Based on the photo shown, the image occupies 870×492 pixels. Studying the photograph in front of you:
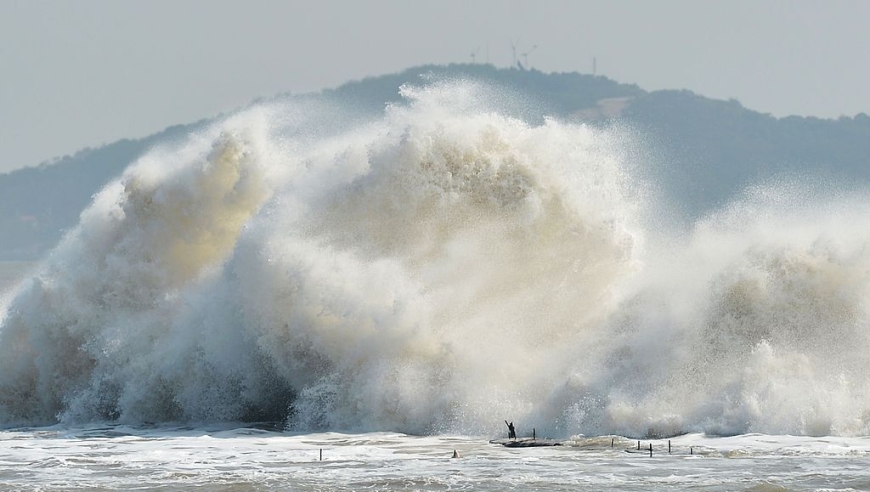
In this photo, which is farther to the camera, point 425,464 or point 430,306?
point 430,306

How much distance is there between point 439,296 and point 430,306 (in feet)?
1.53

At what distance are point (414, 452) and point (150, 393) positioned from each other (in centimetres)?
950

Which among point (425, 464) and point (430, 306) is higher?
point (430, 306)

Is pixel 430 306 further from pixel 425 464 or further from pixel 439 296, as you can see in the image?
pixel 425 464

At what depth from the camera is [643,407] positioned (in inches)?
1166

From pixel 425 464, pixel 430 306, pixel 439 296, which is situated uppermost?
pixel 439 296

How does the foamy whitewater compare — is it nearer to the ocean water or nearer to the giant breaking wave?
the giant breaking wave

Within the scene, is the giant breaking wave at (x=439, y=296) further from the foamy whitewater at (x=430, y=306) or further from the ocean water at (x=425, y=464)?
the ocean water at (x=425, y=464)

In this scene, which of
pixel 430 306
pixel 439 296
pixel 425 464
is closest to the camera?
pixel 425 464

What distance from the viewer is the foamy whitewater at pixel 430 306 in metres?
29.6

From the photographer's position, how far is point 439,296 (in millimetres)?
32812

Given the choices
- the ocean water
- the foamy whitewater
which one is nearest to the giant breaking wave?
the foamy whitewater

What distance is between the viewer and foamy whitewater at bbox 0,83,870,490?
29.6m

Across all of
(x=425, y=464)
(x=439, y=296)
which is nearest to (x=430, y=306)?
(x=439, y=296)
